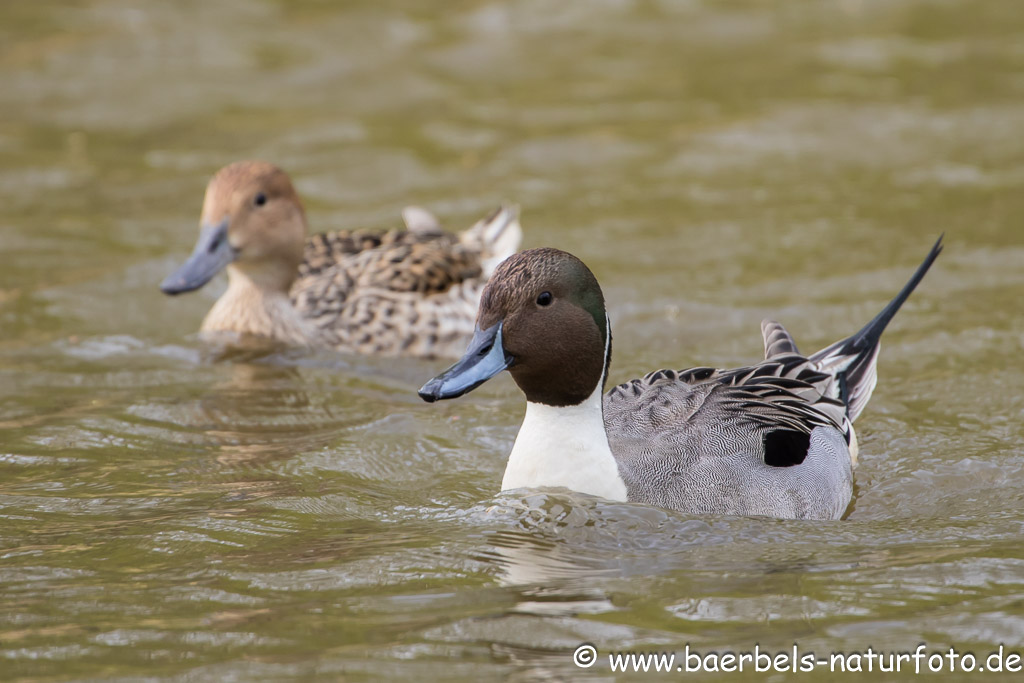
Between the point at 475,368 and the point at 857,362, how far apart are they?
253 centimetres

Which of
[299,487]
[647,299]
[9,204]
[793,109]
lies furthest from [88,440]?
[793,109]

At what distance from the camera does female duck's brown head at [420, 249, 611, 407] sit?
5410mm

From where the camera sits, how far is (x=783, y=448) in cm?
600

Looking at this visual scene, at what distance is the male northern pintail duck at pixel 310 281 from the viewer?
8.81m

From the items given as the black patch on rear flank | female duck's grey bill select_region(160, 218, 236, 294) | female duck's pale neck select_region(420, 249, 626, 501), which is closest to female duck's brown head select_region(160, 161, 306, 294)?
female duck's grey bill select_region(160, 218, 236, 294)

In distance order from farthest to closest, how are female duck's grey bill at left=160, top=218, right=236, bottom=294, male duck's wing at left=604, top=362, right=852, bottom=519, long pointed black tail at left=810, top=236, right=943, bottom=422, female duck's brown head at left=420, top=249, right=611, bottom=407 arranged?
1. female duck's grey bill at left=160, top=218, right=236, bottom=294
2. long pointed black tail at left=810, top=236, right=943, bottom=422
3. male duck's wing at left=604, top=362, right=852, bottom=519
4. female duck's brown head at left=420, top=249, right=611, bottom=407

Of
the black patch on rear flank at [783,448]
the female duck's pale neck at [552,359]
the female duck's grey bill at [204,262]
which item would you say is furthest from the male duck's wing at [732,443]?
the female duck's grey bill at [204,262]

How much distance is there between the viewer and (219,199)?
880 cm

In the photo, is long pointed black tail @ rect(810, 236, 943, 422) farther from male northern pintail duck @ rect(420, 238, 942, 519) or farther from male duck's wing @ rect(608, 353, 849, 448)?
male northern pintail duck @ rect(420, 238, 942, 519)

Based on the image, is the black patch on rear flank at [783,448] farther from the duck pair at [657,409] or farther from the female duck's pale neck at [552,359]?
the female duck's pale neck at [552,359]

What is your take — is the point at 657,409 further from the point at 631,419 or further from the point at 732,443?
the point at 732,443

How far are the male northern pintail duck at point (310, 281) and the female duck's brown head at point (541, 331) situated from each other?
11.1ft

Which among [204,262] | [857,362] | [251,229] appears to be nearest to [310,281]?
[251,229]

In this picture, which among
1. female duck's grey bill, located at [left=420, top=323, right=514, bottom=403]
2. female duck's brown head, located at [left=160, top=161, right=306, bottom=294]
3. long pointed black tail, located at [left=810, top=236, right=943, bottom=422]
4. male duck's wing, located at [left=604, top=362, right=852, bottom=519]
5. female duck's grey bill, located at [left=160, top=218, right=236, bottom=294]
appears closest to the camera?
female duck's grey bill, located at [left=420, top=323, right=514, bottom=403]
